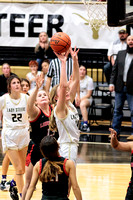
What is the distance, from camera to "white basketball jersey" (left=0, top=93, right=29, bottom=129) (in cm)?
658

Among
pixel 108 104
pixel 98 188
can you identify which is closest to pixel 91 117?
pixel 108 104

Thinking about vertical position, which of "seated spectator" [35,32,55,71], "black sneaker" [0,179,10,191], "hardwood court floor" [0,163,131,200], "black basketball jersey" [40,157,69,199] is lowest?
"hardwood court floor" [0,163,131,200]

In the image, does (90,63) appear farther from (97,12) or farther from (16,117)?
(16,117)

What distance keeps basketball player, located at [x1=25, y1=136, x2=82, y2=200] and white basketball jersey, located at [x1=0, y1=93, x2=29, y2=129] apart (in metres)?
2.36

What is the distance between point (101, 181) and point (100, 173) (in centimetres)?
45

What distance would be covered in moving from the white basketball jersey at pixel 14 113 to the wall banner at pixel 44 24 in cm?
634

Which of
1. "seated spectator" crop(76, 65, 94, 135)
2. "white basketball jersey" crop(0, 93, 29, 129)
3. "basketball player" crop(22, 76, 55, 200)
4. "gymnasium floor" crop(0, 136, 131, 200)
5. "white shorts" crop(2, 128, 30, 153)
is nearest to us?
"basketball player" crop(22, 76, 55, 200)

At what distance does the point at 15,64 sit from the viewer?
1321 cm

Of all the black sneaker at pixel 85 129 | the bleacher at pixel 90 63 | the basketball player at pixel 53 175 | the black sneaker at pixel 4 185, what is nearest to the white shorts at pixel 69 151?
the basketball player at pixel 53 175

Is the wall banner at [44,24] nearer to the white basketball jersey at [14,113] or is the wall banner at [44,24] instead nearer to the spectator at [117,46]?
the spectator at [117,46]

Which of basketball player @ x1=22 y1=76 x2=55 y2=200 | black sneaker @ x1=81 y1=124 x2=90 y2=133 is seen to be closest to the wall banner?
black sneaker @ x1=81 y1=124 x2=90 y2=133

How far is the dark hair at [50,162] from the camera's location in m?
4.16

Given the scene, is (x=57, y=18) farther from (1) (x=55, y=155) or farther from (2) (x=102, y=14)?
(1) (x=55, y=155)

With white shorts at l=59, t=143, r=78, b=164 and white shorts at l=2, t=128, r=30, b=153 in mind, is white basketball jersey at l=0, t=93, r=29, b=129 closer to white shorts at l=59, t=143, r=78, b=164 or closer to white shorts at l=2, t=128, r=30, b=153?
white shorts at l=2, t=128, r=30, b=153
